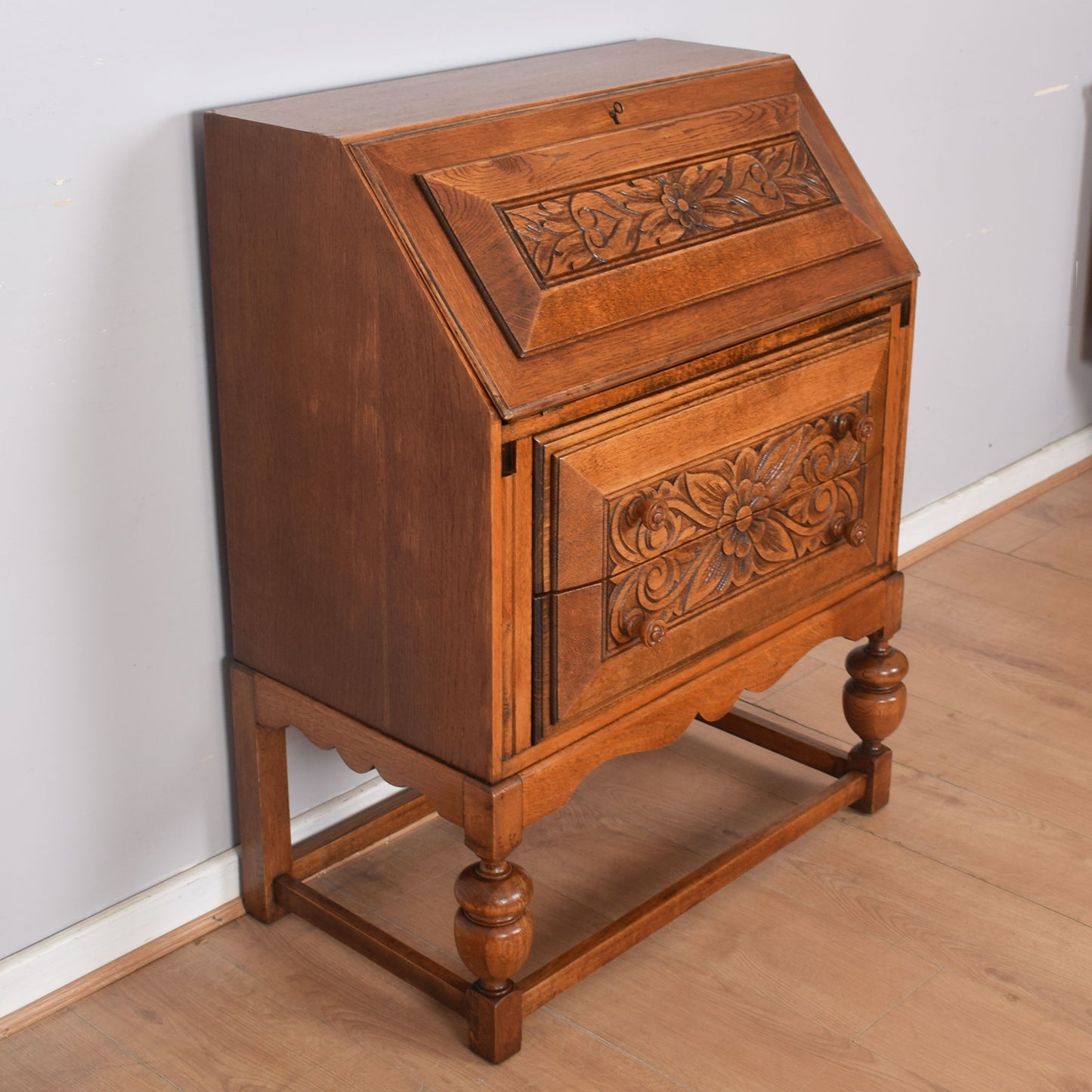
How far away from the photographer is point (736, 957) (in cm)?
193

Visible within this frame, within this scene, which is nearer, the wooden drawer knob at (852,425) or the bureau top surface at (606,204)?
the bureau top surface at (606,204)

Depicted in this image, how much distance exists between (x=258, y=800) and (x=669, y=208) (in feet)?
2.91

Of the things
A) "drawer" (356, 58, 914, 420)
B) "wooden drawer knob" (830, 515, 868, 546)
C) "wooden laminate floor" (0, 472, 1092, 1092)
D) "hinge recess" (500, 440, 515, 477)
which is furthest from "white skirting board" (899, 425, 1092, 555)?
"hinge recess" (500, 440, 515, 477)

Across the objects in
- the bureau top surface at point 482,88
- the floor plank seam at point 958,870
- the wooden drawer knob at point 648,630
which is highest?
the bureau top surface at point 482,88

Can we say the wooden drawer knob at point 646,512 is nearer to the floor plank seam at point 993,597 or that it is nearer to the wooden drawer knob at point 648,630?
the wooden drawer knob at point 648,630

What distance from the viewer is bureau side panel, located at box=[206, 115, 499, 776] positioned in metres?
1.49

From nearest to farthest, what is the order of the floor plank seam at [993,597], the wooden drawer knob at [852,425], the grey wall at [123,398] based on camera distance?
1. the grey wall at [123,398]
2. the wooden drawer knob at [852,425]
3. the floor plank seam at [993,597]

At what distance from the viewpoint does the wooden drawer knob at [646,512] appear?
161cm

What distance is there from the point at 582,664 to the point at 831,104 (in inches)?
51.0

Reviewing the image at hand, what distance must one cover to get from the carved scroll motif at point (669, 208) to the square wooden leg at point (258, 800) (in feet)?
2.17

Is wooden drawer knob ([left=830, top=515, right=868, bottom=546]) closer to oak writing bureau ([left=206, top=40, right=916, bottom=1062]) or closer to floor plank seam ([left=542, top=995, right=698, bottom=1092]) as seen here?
oak writing bureau ([left=206, top=40, right=916, bottom=1062])

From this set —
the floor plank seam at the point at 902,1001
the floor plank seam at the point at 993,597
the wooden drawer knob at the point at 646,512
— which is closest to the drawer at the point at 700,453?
the wooden drawer knob at the point at 646,512

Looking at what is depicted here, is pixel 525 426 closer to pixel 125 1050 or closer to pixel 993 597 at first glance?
pixel 125 1050

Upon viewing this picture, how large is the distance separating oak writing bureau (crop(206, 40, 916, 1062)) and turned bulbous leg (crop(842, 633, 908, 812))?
21cm
